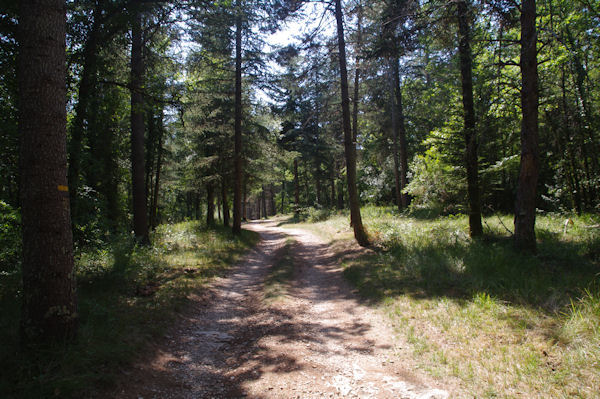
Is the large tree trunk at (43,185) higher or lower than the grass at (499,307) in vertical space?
higher

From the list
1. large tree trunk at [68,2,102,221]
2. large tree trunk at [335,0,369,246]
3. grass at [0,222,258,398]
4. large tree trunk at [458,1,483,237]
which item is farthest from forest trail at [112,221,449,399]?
large tree trunk at [458,1,483,237]

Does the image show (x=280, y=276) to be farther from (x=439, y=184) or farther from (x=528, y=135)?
(x=439, y=184)

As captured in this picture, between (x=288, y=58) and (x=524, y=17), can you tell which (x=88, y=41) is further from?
(x=524, y=17)

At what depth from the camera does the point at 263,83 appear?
16266mm

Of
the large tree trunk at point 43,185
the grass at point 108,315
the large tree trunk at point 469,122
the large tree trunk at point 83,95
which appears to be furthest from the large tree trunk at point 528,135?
the large tree trunk at point 83,95

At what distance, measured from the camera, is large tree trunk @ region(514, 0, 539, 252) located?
6.79 metres

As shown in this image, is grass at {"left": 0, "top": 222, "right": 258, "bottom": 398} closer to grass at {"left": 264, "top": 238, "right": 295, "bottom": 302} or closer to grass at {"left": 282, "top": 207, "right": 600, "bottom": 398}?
grass at {"left": 264, "top": 238, "right": 295, "bottom": 302}

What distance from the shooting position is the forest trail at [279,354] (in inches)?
135

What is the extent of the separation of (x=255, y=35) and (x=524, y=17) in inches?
480

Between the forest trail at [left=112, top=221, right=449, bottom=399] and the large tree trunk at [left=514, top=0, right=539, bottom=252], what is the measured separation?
4529 millimetres

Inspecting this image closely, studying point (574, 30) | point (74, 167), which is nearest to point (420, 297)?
point (74, 167)

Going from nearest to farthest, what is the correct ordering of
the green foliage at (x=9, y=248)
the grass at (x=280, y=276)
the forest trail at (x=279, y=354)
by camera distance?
the forest trail at (x=279, y=354) → the green foliage at (x=9, y=248) → the grass at (x=280, y=276)

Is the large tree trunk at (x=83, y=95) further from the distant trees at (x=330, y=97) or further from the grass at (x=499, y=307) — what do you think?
the grass at (x=499, y=307)

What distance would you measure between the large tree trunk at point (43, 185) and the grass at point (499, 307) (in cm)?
465
